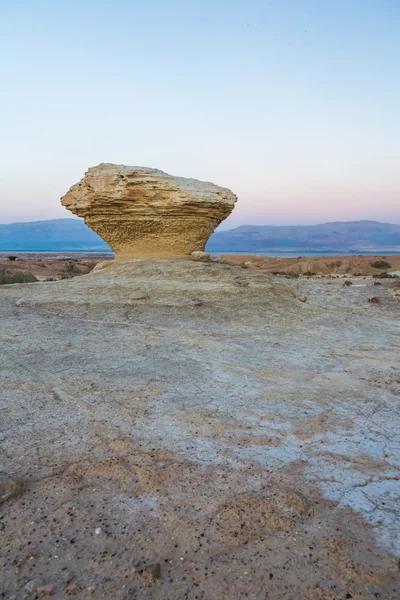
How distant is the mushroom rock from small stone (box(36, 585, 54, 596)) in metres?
8.96

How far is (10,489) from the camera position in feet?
7.47

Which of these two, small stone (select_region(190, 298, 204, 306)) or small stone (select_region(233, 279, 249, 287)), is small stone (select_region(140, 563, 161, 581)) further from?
small stone (select_region(233, 279, 249, 287))

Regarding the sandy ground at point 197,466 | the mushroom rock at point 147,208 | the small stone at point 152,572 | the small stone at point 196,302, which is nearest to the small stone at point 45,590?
the sandy ground at point 197,466

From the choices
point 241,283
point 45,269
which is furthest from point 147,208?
point 45,269

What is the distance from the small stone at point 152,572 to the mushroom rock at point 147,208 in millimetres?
8869

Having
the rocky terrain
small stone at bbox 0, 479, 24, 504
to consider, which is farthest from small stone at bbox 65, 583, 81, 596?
the rocky terrain

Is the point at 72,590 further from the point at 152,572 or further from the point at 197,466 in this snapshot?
the point at 197,466

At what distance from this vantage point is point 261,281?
878 centimetres

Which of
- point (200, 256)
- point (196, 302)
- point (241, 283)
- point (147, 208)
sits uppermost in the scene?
point (147, 208)

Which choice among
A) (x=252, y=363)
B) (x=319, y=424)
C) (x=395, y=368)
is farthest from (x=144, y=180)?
(x=319, y=424)

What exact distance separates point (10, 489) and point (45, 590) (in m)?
0.72

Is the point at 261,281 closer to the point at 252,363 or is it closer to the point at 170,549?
the point at 252,363

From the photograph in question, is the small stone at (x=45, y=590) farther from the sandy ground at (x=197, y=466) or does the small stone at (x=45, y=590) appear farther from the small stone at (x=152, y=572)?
the small stone at (x=152, y=572)

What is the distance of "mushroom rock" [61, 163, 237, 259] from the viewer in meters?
9.94
